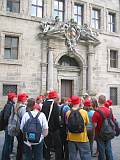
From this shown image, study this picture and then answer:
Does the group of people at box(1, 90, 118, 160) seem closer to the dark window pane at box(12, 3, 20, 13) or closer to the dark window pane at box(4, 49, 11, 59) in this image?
the dark window pane at box(4, 49, 11, 59)

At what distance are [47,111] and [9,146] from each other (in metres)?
1.54

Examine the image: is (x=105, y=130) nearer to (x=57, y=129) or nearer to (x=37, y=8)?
(x=57, y=129)

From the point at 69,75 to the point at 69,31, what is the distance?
356 cm

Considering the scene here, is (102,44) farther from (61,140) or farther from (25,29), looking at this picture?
(61,140)

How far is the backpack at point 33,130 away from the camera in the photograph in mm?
5496

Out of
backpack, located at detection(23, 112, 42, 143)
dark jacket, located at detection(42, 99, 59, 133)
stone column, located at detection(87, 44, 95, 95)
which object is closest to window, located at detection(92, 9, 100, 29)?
stone column, located at detection(87, 44, 95, 95)

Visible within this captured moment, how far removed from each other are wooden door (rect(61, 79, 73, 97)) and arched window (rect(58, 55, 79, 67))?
56.0 inches

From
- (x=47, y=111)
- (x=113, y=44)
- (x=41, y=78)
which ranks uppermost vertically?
(x=113, y=44)

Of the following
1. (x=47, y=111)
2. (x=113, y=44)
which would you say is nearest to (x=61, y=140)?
(x=47, y=111)

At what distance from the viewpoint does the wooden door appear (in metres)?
20.6

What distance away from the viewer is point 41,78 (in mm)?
19109

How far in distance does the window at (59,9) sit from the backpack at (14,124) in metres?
15.3

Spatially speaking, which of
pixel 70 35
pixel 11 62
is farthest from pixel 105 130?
pixel 70 35

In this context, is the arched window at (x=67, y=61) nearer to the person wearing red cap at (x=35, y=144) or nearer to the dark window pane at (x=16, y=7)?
the dark window pane at (x=16, y=7)
